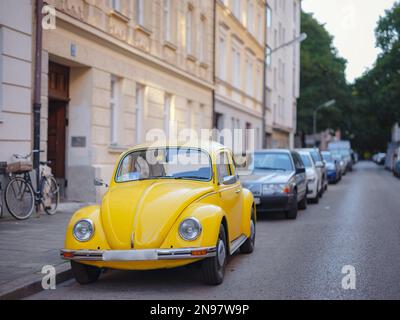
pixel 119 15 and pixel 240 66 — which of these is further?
pixel 240 66

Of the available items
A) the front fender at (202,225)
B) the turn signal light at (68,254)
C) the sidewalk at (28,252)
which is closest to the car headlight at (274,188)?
the sidewalk at (28,252)

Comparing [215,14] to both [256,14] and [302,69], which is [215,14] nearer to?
[256,14]

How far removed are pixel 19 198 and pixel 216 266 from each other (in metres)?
6.29

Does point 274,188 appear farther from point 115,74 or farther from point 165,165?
point 165,165

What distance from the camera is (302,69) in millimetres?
61375

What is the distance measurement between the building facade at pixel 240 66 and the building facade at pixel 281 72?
276 centimetres

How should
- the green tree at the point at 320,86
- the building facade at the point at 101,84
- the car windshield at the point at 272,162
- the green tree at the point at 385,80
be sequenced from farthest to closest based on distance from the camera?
the green tree at the point at 320,86, the green tree at the point at 385,80, the car windshield at the point at 272,162, the building facade at the point at 101,84

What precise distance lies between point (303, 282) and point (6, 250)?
4034 mm

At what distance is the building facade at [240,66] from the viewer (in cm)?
2948

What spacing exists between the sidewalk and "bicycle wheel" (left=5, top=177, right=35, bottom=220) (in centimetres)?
16

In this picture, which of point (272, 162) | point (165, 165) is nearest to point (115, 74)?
point (272, 162)

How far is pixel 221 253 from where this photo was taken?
291 inches

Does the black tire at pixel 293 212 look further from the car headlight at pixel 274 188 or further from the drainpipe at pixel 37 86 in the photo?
the drainpipe at pixel 37 86

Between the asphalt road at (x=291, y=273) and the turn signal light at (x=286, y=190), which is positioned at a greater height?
the turn signal light at (x=286, y=190)
